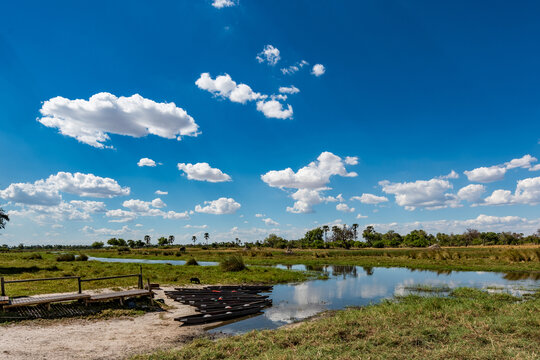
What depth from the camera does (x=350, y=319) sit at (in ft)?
43.3

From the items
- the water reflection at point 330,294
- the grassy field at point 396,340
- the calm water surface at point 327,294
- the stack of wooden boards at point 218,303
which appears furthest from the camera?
the water reflection at point 330,294

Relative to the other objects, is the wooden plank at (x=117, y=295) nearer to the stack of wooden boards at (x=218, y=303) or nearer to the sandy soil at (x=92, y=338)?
the sandy soil at (x=92, y=338)

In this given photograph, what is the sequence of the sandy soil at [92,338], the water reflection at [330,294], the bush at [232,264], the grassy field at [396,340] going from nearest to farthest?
the grassy field at [396,340], the sandy soil at [92,338], the water reflection at [330,294], the bush at [232,264]

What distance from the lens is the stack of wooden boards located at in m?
15.4

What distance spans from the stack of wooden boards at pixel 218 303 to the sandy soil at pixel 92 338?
125 cm

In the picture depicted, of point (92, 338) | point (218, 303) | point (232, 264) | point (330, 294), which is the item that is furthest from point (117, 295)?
point (232, 264)

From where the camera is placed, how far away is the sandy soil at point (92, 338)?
411 inches

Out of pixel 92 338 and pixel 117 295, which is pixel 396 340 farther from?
pixel 117 295

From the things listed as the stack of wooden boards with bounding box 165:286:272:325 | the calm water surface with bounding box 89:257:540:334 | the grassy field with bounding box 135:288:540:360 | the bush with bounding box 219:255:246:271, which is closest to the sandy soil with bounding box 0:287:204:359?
the stack of wooden boards with bounding box 165:286:272:325

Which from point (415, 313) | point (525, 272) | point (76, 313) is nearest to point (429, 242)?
point (525, 272)

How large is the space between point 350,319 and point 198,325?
7.20m

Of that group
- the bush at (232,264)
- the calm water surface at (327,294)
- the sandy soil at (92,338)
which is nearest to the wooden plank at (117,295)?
the sandy soil at (92,338)

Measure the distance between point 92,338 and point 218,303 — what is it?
740 cm

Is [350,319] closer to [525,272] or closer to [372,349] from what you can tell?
[372,349]
